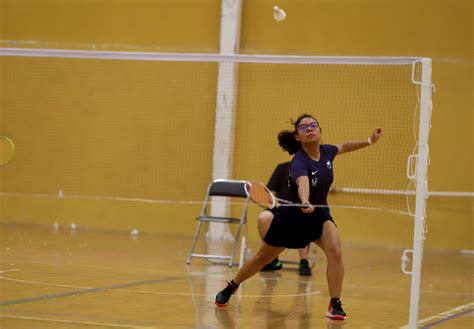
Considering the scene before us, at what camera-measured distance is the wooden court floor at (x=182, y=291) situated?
23.5ft

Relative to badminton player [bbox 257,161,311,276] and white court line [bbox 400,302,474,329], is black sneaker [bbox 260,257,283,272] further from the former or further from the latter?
white court line [bbox 400,302,474,329]

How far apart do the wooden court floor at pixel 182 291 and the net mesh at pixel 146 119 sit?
82.4 inches

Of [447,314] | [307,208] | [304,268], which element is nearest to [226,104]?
[304,268]

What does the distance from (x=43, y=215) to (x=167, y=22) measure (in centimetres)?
407

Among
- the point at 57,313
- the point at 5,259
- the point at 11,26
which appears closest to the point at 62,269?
the point at 5,259

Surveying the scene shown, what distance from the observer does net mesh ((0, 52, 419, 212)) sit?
1491 centimetres

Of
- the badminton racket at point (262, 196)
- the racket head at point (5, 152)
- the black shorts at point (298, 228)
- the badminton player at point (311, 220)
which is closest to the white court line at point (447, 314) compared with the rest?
the badminton player at point (311, 220)

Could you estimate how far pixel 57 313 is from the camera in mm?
7133

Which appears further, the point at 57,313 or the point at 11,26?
the point at 11,26

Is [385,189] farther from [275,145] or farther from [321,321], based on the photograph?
[321,321]

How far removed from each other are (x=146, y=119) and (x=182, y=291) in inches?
300

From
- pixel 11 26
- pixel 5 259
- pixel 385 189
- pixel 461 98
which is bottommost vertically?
pixel 5 259

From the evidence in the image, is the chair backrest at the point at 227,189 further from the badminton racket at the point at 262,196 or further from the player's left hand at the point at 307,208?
the player's left hand at the point at 307,208

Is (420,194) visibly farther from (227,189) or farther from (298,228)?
(227,189)
